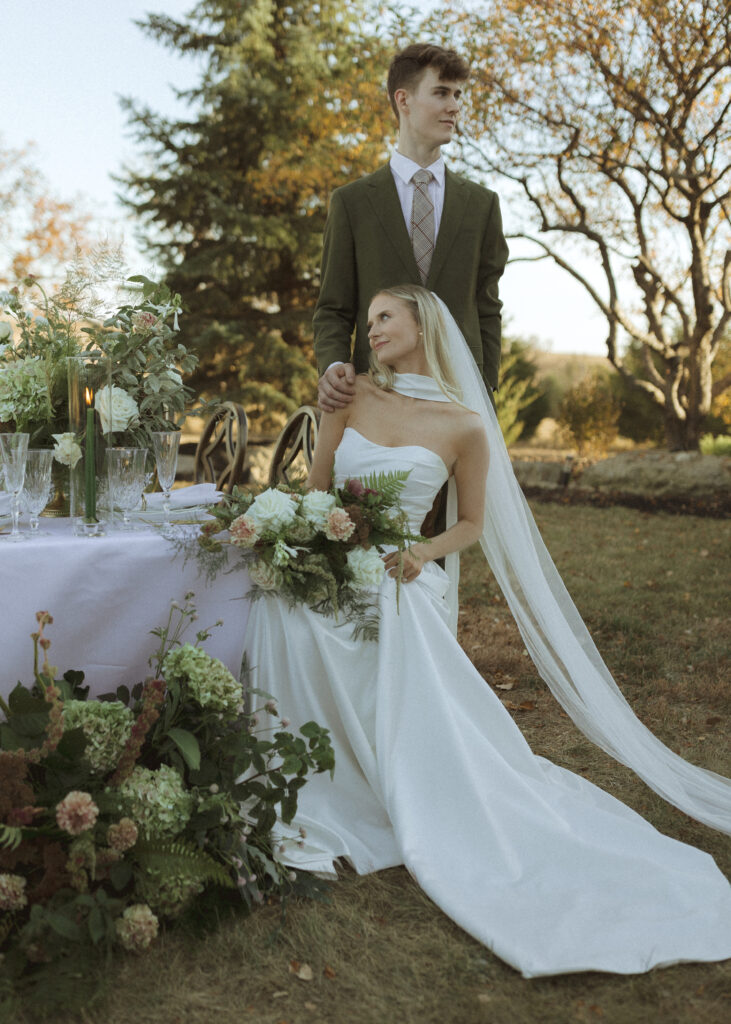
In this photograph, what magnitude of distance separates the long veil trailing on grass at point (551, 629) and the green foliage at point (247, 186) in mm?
11540

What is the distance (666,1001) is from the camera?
2029mm

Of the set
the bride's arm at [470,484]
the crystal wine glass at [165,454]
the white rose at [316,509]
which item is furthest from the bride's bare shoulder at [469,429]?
the crystal wine glass at [165,454]

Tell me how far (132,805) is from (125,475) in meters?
0.89

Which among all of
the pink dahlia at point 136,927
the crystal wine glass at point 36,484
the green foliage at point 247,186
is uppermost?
the green foliage at point 247,186

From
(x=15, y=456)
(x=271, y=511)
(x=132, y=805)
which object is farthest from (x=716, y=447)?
(x=132, y=805)

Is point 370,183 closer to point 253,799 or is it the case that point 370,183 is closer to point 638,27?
point 253,799

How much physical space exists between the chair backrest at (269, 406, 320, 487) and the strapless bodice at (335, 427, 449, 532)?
35.9 inches

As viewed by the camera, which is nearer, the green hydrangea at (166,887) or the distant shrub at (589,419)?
the green hydrangea at (166,887)

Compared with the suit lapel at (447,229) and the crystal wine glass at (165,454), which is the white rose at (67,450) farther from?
the suit lapel at (447,229)

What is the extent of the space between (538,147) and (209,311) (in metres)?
6.17

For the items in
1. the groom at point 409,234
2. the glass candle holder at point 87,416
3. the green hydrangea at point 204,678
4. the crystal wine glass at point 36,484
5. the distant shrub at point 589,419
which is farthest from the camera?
the distant shrub at point 589,419

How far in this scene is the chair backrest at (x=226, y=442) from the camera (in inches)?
163

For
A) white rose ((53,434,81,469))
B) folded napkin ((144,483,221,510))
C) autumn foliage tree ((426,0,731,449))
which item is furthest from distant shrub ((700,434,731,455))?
white rose ((53,434,81,469))

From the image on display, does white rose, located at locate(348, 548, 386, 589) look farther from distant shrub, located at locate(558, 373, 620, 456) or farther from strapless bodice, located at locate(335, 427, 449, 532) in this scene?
distant shrub, located at locate(558, 373, 620, 456)
